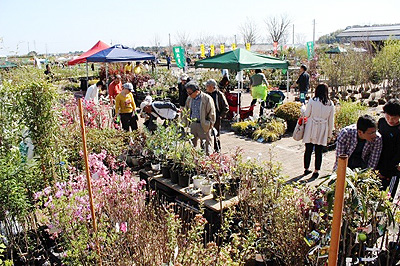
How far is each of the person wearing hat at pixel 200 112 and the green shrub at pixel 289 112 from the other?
3.59 m

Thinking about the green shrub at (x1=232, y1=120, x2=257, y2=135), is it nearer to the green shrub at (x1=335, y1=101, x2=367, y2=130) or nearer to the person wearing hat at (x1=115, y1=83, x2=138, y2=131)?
the green shrub at (x1=335, y1=101, x2=367, y2=130)

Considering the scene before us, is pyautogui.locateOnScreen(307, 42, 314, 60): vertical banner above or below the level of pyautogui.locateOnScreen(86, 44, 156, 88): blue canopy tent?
above

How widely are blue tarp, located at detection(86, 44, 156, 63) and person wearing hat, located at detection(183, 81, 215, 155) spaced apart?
6.39 meters

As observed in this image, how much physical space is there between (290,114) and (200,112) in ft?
12.7

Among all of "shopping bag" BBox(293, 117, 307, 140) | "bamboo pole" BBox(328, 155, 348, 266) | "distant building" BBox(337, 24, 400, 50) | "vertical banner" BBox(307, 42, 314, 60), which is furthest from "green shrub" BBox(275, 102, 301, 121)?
"distant building" BBox(337, 24, 400, 50)

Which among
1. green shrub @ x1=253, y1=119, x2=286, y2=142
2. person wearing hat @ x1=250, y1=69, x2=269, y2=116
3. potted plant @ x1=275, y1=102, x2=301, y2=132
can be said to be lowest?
green shrub @ x1=253, y1=119, x2=286, y2=142

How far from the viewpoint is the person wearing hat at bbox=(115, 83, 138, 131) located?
280 inches

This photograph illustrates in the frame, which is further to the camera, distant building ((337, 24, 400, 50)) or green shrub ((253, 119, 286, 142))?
distant building ((337, 24, 400, 50))

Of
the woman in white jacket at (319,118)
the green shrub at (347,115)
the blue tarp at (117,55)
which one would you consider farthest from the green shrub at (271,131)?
the blue tarp at (117,55)

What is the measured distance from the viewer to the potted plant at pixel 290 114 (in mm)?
8625

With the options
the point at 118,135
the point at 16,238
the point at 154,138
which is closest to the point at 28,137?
the point at 16,238

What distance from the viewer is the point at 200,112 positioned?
5.50 meters

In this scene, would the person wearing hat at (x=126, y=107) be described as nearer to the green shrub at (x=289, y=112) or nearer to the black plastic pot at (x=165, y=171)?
the black plastic pot at (x=165, y=171)

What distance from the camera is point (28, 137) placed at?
3742mm
